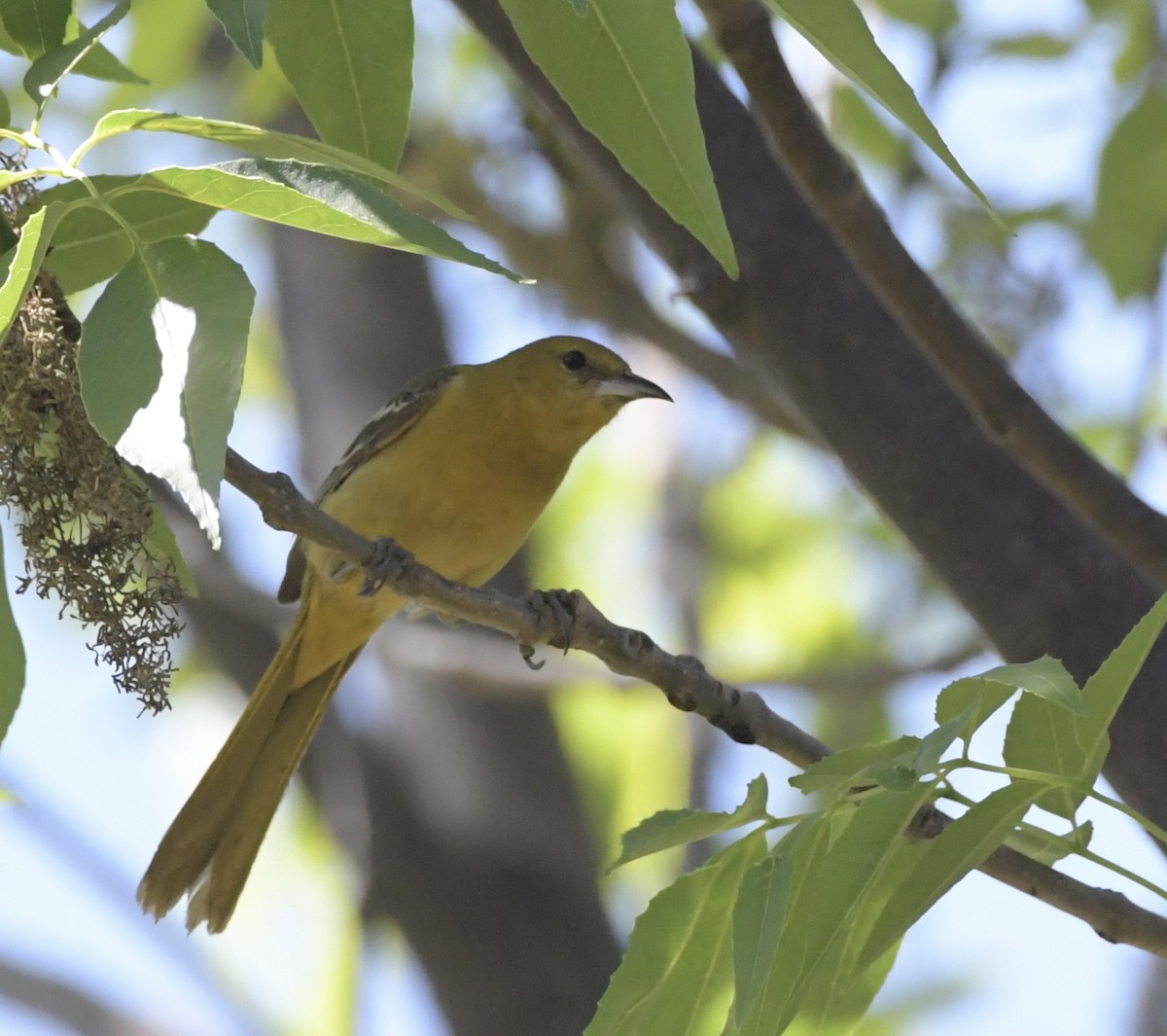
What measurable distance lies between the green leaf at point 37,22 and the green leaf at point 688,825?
4.30 feet

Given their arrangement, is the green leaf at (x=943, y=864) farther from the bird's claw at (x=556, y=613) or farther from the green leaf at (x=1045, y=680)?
the bird's claw at (x=556, y=613)

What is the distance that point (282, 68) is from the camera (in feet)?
7.68

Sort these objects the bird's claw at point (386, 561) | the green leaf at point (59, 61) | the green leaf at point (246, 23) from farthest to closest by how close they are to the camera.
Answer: the bird's claw at point (386, 561) → the green leaf at point (59, 61) → the green leaf at point (246, 23)

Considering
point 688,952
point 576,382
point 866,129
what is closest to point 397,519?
point 576,382

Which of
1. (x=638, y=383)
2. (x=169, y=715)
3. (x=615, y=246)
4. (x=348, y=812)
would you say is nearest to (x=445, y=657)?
(x=348, y=812)

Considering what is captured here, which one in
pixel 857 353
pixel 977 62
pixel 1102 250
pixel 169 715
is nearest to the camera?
pixel 857 353

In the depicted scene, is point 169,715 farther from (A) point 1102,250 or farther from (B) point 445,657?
(A) point 1102,250

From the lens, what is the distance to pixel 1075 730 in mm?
2137

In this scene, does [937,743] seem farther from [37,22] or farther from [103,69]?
[103,69]

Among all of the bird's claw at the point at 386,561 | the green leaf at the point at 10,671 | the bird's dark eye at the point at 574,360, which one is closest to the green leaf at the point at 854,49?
the bird's claw at the point at 386,561

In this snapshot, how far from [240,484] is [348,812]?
4.25 meters

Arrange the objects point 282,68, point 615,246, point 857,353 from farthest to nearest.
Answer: point 615,246 < point 857,353 < point 282,68

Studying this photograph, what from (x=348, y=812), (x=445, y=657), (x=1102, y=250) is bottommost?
(x=348, y=812)

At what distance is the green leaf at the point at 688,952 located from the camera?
2234 mm
